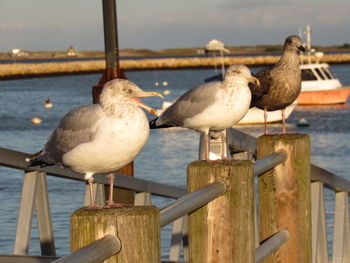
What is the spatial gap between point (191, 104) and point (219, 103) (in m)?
0.28

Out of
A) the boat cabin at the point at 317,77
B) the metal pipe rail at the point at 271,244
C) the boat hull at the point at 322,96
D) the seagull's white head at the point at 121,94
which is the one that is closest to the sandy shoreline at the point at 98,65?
the boat hull at the point at 322,96

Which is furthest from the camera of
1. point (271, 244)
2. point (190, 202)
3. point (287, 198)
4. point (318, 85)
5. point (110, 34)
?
point (318, 85)

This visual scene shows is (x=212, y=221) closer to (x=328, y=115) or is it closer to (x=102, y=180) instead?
(x=102, y=180)

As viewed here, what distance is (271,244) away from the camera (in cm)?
537

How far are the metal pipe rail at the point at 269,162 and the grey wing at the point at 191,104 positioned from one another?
40cm

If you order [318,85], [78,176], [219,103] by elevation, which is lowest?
[318,85]

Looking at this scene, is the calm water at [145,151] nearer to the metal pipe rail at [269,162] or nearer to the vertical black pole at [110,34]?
the vertical black pole at [110,34]

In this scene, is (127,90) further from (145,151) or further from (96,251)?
(145,151)

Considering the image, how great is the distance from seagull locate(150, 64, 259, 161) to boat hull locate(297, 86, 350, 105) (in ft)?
159

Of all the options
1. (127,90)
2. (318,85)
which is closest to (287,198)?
(127,90)

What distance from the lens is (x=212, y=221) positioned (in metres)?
4.50

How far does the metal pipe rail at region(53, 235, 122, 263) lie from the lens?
3.04 metres

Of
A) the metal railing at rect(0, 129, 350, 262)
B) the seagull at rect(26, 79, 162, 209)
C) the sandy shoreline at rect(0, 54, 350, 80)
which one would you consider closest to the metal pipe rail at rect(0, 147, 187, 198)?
the metal railing at rect(0, 129, 350, 262)

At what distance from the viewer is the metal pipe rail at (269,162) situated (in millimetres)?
5102
